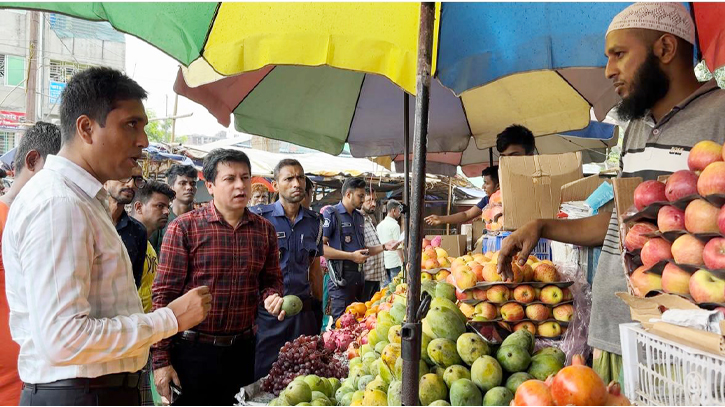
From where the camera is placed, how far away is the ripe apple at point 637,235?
1.51 m

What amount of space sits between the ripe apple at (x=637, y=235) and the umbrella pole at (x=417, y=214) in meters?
0.63

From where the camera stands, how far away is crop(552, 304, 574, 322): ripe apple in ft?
8.34

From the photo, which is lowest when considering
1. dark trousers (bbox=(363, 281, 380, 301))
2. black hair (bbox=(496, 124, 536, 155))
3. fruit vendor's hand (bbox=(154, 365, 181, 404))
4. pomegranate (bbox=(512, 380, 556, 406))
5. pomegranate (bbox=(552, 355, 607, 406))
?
dark trousers (bbox=(363, 281, 380, 301))

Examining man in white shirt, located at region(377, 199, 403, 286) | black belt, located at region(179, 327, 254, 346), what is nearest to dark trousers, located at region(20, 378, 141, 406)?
black belt, located at region(179, 327, 254, 346)

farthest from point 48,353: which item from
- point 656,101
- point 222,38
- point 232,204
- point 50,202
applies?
point 656,101

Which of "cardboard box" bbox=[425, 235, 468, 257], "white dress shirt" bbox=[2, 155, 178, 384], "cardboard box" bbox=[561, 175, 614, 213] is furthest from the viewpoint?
"cardboard box" bbox=[425, 235, 468, 257]

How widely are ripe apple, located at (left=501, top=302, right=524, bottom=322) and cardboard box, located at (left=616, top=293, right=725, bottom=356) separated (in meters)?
1.19

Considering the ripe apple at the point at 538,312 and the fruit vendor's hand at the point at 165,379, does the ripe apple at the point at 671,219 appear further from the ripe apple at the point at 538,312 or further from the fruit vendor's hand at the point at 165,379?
the fruit vendor's hand at the point at 165,379

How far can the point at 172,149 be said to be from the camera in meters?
12.0

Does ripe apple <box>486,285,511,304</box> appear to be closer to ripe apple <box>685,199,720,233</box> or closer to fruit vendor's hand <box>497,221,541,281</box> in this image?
fruit vendor's hand <box>497,221,541,281</box>

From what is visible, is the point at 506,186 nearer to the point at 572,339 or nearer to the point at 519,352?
the point at 572,339

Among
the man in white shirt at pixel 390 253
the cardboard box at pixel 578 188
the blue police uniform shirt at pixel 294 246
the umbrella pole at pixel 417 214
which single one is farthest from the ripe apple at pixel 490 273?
the man in white shirt at pixel 390 253

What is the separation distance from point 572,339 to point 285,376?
1521 millimetres

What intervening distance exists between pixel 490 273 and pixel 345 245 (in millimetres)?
4239
